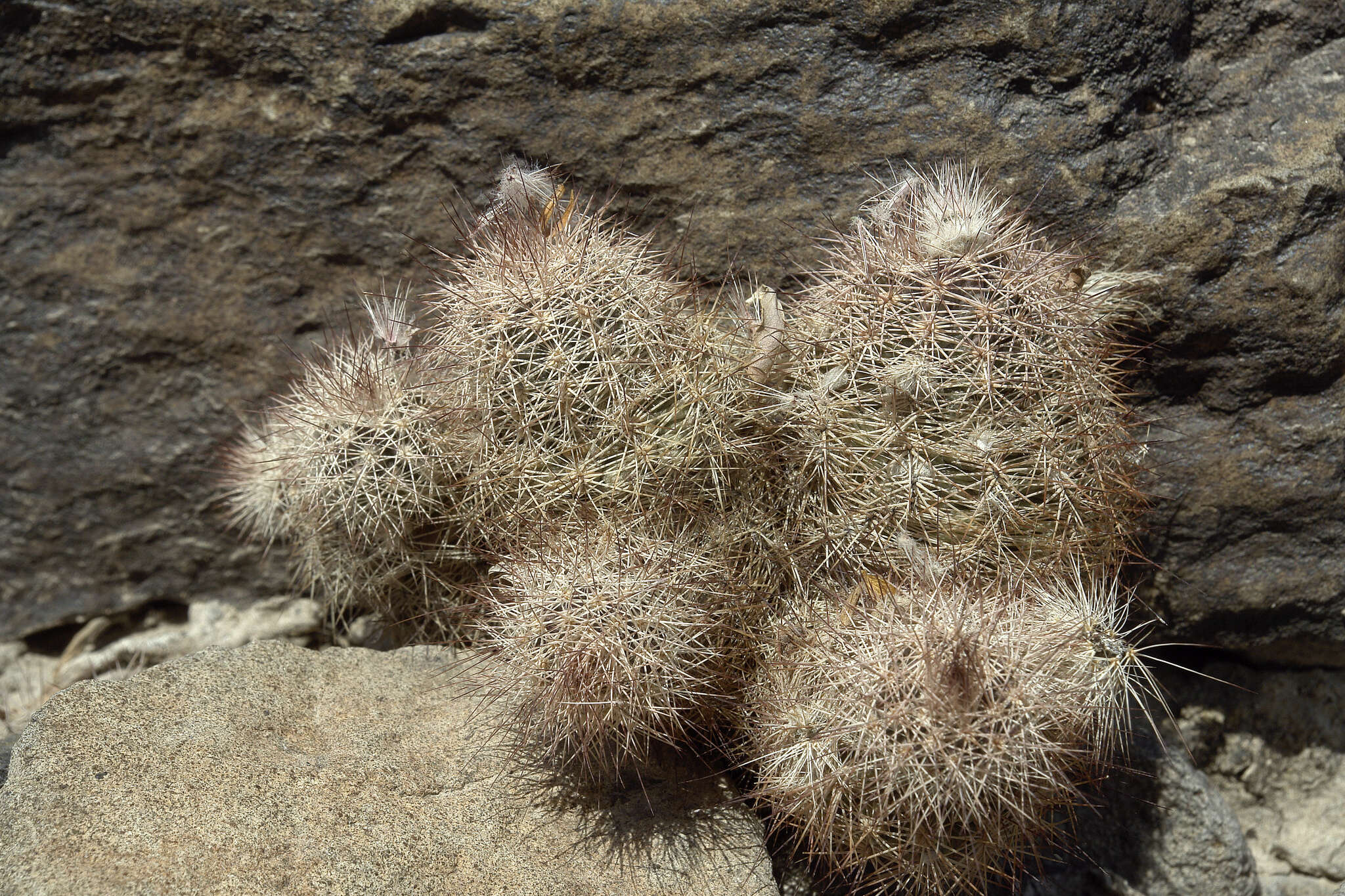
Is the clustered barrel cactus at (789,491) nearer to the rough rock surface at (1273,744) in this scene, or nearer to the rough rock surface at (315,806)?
the rough rock surface at (315,806)

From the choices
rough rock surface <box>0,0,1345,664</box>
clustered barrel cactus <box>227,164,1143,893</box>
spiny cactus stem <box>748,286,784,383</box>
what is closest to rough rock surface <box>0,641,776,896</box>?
clustered barrel cactus <box>227,164,1143,893</box>

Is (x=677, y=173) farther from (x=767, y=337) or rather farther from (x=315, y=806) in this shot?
(x=315, y=806)

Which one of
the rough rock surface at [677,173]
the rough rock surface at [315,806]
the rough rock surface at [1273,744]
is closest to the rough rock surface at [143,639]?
the rough rock surface at [677,173]

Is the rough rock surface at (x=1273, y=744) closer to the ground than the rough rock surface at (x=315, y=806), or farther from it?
A: closer to the ground

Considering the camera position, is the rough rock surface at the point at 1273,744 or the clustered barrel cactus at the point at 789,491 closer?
the clustered barrel cactus at the point at 789,491

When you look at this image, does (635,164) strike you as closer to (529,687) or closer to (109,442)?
(529,687)

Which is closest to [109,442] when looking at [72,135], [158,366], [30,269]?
[158,366]

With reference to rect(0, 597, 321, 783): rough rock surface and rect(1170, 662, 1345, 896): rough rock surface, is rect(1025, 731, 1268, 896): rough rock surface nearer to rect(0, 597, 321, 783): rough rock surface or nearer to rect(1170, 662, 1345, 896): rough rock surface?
rect(1170, 662, 1345, 896): rough rock surface
